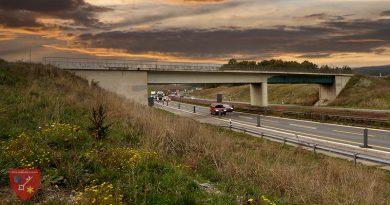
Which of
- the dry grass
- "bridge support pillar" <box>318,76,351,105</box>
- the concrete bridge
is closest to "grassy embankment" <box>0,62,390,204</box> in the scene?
the dry grass

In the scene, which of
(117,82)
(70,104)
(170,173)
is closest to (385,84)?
(117,82)

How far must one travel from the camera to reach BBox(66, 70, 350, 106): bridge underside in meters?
37.8

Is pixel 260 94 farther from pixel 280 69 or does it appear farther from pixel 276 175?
pixel 276 175

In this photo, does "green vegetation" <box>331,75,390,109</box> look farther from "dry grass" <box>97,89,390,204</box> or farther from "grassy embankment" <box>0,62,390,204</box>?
"grassy embankment" <box>0,62,390,204</box>

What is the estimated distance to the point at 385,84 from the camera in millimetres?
66625

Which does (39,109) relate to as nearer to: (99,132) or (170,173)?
(99,132)

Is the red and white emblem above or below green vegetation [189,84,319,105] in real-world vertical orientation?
A: above

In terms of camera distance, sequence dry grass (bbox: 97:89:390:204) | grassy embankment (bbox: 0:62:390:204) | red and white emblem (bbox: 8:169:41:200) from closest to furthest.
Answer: red and white emblem (bbox: 8:169:41:200), grassy embankment (bbox: 0:62:390:204), dry grass (bbox: 97:89:390:204)

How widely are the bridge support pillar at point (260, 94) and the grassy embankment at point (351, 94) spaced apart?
13486 mm

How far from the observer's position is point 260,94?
5753 centimetres

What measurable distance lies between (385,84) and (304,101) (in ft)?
51.8

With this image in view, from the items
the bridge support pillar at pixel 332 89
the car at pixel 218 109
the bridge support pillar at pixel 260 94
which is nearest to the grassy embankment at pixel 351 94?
the bridge support pillar at pixel 332 89

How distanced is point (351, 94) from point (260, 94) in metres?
19.0

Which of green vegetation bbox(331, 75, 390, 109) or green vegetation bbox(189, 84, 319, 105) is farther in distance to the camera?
green vegetation bbox(189, 84, 319, 105)
